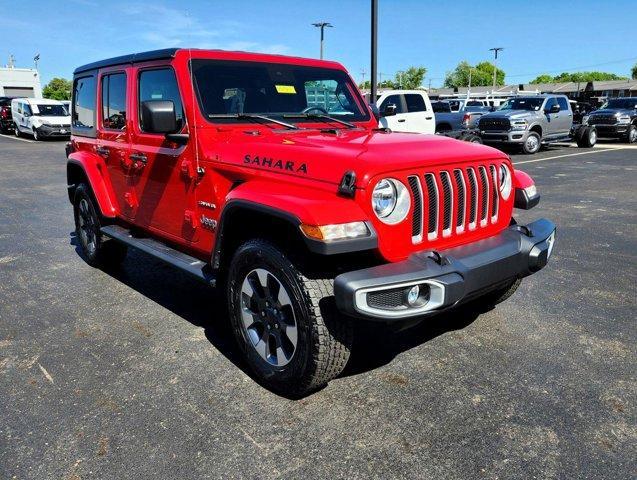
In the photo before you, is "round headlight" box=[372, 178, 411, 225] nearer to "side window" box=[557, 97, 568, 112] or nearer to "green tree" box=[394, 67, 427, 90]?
"side window" box=[557, 97, 568, 112]

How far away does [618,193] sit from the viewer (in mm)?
9633

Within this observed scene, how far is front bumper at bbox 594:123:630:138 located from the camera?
21.5 metres

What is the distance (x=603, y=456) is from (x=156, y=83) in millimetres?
3690

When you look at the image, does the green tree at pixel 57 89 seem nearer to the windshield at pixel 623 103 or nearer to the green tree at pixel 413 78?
the green tree at pixel 413 78

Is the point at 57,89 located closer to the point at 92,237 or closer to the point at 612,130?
the point at 612,130

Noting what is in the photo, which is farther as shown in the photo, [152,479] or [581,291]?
[581,291]

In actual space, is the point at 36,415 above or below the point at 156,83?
below

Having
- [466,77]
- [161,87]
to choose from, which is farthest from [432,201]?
[466,77]

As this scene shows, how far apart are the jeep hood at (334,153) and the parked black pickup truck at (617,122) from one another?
2120cm

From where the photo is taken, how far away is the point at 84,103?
5.27 meters

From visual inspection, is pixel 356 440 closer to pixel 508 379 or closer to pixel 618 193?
pixel 508 379

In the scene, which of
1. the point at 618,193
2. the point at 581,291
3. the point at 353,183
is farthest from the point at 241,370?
the point at 618,193

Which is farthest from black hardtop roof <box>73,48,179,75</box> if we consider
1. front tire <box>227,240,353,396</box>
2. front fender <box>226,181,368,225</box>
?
front tire <box>227,240,353,396</box>

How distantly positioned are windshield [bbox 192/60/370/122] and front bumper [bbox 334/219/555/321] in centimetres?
172
